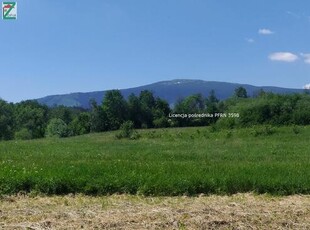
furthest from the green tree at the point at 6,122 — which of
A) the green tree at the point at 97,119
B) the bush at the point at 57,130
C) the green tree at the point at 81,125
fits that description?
the green tree at the point at 97,119

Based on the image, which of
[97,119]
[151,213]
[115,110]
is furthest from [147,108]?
[151,213]

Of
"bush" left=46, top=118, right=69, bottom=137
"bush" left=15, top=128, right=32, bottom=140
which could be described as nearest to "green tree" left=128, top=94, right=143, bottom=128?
"bush" left=46, top=118, right=69, bottom=137

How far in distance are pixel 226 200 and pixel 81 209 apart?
3.07 m

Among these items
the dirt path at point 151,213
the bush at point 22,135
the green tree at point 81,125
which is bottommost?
the bush at point 22,135

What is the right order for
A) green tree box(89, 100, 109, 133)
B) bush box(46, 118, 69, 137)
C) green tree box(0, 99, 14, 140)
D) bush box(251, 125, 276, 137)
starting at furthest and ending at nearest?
green tree box(0, 99, 14, 140) → green tree box(89, 100, 109, 133) → bush box(46, 118, 69, 137) → bush box(251, 125, 276, 137)

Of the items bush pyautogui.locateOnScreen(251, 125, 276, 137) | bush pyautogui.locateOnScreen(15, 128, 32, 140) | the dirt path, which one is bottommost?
bush pyautogui.locateOnScreen(15, 128, 32, 140)

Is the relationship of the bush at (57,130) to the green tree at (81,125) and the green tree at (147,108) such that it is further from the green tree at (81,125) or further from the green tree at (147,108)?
the green tree at (147,108)

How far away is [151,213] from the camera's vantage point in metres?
7.58

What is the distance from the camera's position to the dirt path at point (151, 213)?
694 centimetres

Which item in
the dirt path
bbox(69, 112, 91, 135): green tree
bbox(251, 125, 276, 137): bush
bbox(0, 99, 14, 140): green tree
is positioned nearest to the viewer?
the dirt path

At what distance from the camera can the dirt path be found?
22.8 feet

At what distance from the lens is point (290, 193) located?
10625 mm

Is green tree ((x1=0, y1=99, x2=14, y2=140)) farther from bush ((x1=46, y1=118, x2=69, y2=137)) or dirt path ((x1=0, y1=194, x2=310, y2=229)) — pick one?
dirt path ((x1=0, y1=194, x2=310, y2=229))

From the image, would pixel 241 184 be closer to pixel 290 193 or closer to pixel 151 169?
pixel 290 193
